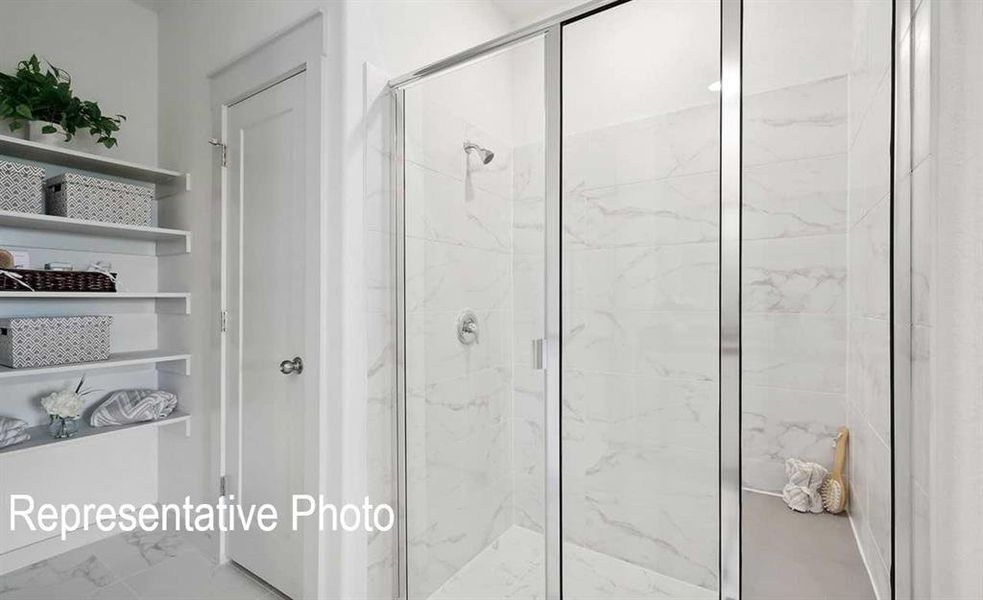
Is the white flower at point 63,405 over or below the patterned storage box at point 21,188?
below

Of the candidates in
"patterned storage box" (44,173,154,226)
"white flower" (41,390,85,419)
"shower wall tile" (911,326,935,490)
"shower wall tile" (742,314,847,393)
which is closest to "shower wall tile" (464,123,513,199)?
"shower wall tile" (742,314,847,393)

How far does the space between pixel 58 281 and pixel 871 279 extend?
8.49 ft

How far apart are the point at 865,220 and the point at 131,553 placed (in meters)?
2.80

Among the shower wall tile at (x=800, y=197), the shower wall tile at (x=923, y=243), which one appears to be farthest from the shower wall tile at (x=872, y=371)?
the shower wall tile at (x=800, y=197)

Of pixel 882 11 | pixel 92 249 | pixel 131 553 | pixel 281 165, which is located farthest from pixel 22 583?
pixel 882 11

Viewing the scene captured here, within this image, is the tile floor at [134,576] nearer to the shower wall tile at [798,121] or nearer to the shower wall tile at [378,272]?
the shower wall tile at [378,272]

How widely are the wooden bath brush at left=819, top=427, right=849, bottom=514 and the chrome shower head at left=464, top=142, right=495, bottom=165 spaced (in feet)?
4.28

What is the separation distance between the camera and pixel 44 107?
181 cm

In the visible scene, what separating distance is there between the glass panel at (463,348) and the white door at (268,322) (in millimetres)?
394

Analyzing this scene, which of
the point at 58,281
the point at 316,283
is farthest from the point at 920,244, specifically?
the point at 58,281

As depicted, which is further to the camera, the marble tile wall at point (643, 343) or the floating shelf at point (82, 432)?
the floating shelf at point (82, 432)

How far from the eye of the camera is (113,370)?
2.18 m

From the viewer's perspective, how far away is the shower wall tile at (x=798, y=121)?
3.80 ft

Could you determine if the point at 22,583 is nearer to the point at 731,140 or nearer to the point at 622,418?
the point at 622,418
